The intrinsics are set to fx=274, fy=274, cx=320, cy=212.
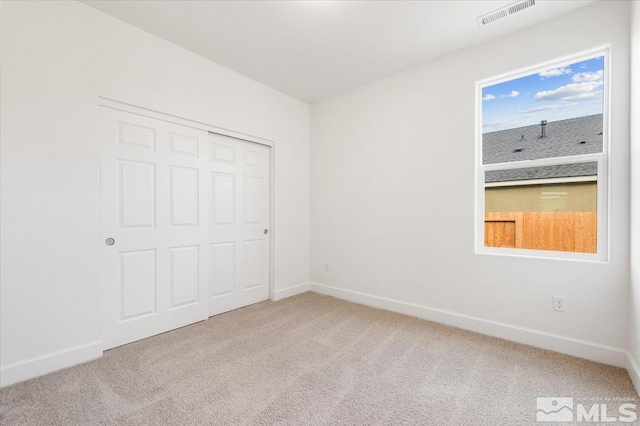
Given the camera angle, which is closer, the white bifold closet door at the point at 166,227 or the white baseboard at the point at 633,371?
the white baseboard at the point at 633,371

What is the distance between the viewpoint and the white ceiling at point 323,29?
2.23 m

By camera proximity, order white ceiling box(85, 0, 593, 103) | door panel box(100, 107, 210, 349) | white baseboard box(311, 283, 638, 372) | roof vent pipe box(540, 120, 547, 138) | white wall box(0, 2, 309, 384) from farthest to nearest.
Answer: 1. roof vent pipe box(540, 120, 547, 138)
2. door panel box(100, 107, 210, 349)
3. white ceiling box(85, 0, 593, 103)
4. white baseboard box(311, 283, 638, 372)
5. white wall box(0, 2, 309, 384)

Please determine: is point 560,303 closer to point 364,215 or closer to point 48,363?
point 364,215

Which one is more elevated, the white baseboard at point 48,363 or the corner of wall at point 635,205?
the corner of wall at point 635,205

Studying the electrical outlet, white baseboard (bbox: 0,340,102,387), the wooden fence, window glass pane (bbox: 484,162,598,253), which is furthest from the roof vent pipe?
white baseboard (bbox: 0,340,102,387)

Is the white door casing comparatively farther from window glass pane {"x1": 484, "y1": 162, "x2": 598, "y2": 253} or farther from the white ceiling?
window glass pane {"x1": 484, "y1": 162, "x2": 598, "y2": 253}

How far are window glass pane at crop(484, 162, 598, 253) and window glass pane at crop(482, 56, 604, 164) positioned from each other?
0.17 meters

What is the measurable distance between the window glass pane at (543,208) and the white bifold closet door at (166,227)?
278 centimetres

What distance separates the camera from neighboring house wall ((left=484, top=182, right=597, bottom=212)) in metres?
2.27

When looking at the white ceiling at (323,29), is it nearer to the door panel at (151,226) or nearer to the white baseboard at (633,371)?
the door panel at (151,226)

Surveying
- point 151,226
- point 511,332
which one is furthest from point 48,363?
point 511,332

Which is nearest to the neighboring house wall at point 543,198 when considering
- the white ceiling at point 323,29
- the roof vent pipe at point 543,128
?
the roof vent pipe at point 543,128

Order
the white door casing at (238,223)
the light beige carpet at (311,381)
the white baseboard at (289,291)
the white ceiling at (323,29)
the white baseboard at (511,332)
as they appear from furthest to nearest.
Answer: the white baseboard at (289,291)
the white door casing at (238,223)
the white ceiling at (323,29)
the white baseboard at (511,332)
the light beige carpet at (311,381)

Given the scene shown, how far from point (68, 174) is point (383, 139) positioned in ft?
10.1
